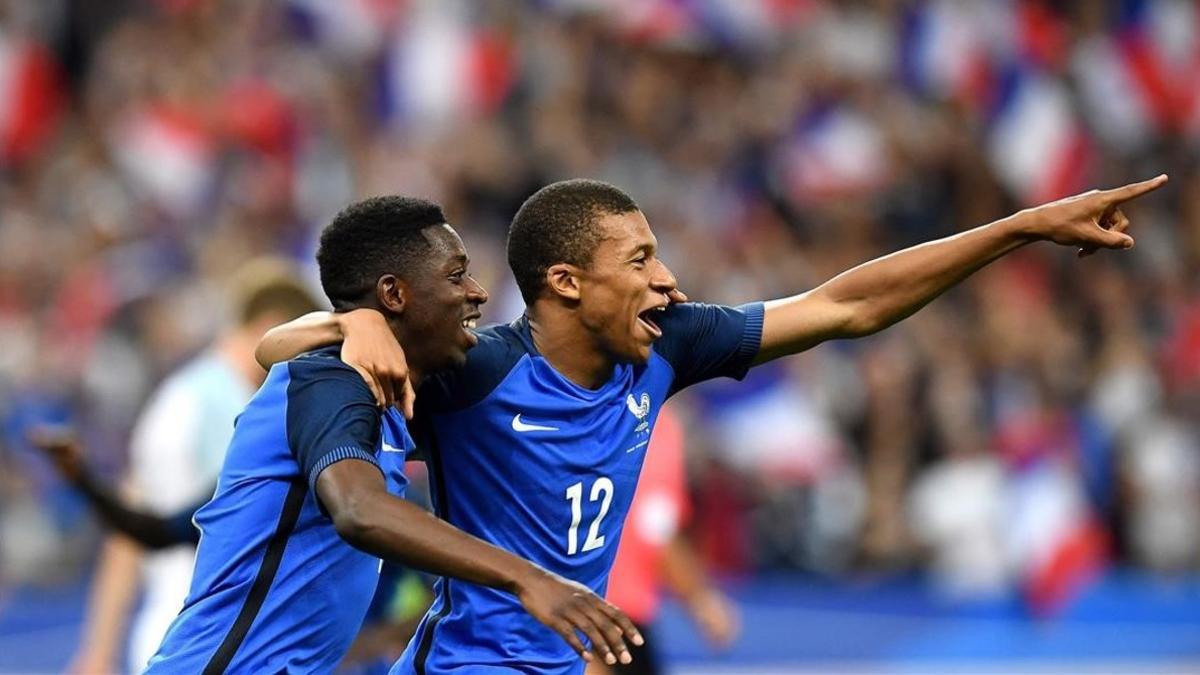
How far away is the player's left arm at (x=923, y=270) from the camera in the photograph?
15.1 ft

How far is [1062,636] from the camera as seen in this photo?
1100 centimetres

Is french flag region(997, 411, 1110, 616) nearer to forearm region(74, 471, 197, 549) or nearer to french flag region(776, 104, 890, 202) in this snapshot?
french flag region(776, 104, 890, 202)

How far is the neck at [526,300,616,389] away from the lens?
4.73 metres

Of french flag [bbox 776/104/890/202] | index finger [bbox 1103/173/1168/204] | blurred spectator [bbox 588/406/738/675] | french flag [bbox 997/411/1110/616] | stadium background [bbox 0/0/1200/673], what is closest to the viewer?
index finger [bbox 1103/173/1168/204]

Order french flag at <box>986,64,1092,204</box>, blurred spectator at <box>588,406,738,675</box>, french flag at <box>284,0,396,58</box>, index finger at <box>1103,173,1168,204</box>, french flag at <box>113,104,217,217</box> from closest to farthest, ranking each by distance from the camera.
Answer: index finger at <box>1103,173,1168,204</box>, blurred spectator at <box>588,406,738,675</box>, french flag at <box>986,64,1092,204</box>, french flag at <box>113,104,217,217</box>, french flag at <box>284,0,396,58</box>

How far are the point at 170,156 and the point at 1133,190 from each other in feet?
33.5

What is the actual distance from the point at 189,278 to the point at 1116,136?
650 centimetres

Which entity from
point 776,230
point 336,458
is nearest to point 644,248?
point 336,458

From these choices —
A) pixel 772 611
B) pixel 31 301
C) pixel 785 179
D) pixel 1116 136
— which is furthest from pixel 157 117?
pixel 1116 136

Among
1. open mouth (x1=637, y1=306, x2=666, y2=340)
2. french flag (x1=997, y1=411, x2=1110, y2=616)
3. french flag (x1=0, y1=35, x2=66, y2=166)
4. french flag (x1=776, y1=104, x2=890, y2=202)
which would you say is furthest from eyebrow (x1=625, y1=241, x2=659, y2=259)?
french flag (x1=0, y1=35, x2=66, y2=166)

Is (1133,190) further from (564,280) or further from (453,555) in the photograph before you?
(453,555)

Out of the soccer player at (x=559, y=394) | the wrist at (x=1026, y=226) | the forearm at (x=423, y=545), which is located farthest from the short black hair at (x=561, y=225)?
the forearm at (x=423, y=545)

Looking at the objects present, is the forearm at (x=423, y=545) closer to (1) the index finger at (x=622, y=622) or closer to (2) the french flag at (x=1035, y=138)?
(1) the index finger at (x=622, y=622)

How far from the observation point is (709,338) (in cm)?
488
